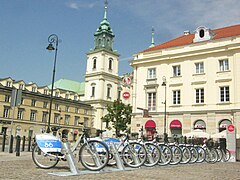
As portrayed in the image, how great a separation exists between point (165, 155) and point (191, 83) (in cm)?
2302

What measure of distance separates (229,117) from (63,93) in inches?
2338

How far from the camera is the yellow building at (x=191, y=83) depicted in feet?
104

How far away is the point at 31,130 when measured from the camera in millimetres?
65000

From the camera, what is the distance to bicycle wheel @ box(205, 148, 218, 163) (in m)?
15.3

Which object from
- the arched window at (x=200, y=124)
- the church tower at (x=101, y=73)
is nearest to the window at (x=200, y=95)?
the arched window at (x=200, y=124)

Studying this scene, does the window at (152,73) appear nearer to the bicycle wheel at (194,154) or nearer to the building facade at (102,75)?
the bicycle wheel at (194,154)

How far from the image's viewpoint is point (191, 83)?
1352 inches

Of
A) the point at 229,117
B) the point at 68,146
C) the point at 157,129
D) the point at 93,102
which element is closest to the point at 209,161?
the point at 68,146

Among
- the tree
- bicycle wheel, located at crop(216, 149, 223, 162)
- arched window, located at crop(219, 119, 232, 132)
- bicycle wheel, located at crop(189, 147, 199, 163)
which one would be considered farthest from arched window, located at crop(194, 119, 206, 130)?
the tree

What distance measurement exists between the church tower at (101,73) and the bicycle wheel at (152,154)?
6890 cm

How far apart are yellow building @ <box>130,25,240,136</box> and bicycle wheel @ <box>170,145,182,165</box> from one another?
62.2 ft

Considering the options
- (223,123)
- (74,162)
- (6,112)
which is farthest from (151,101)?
(6,112)

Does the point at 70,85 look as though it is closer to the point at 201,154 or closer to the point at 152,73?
the point at 152,73

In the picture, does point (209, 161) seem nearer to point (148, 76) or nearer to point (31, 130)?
point (148, 76)
